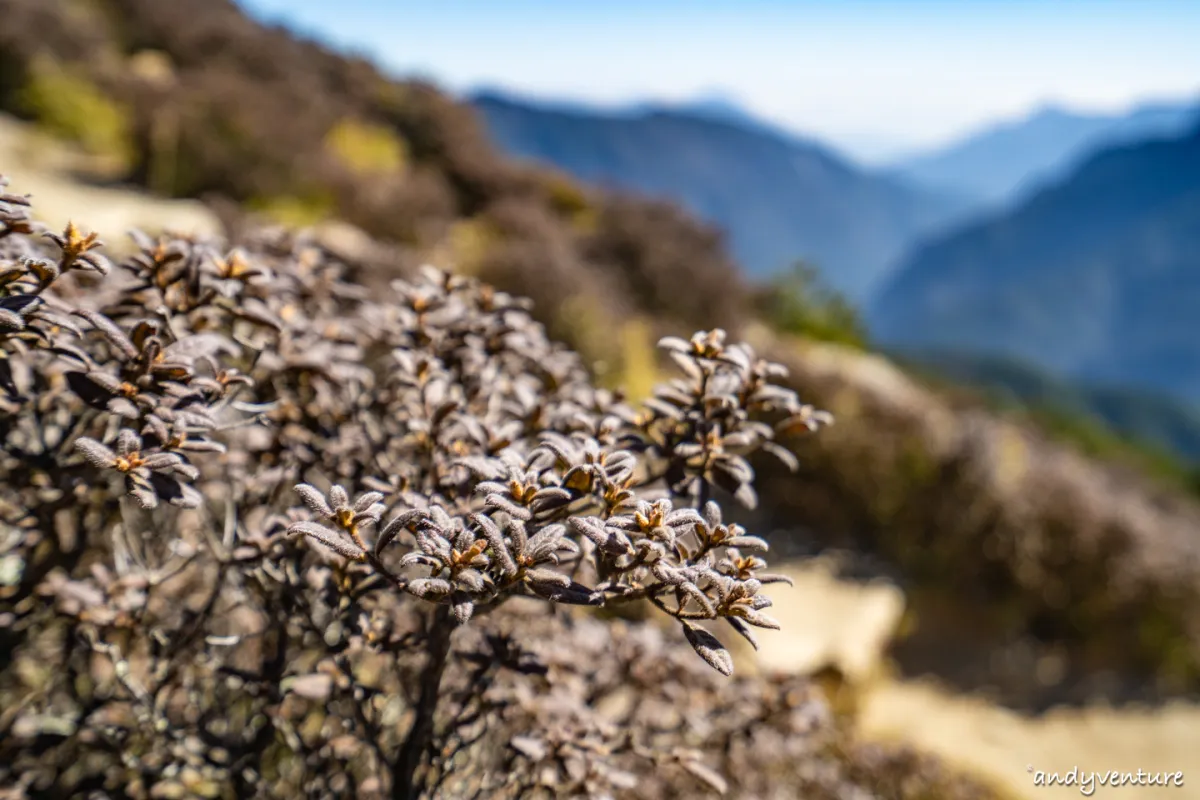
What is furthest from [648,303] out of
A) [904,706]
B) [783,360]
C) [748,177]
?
[748,177]

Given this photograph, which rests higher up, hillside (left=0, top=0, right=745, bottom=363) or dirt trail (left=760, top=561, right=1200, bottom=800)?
hillside (left=0, top=0, right=745, bottom=363)

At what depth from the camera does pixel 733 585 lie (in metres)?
1.10

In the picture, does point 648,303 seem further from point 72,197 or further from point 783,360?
point 72,197

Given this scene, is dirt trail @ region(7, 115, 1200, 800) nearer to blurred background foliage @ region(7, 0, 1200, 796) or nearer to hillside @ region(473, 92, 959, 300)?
blurred background foliage @ region(7, 0, 1200, 796)

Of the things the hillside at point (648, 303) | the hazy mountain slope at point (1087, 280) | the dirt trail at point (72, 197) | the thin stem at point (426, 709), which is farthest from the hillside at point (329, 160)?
the hazy mountain slope at point (1087, 280)

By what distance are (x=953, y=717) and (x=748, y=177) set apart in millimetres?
141025

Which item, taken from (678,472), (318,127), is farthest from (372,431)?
(318,127)

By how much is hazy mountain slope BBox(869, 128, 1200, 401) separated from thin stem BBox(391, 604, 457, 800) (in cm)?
12630

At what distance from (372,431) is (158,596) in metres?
0.87

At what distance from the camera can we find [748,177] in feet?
452

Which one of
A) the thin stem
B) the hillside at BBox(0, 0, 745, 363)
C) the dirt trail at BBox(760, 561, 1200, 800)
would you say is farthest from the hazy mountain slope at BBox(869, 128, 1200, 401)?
the thin stem

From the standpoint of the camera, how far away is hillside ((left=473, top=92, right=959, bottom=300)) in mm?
111625

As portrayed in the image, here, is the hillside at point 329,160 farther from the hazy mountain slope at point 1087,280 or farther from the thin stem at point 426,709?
the hazy mountain slope at point 1087,280

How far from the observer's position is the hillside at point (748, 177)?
11162 cm
